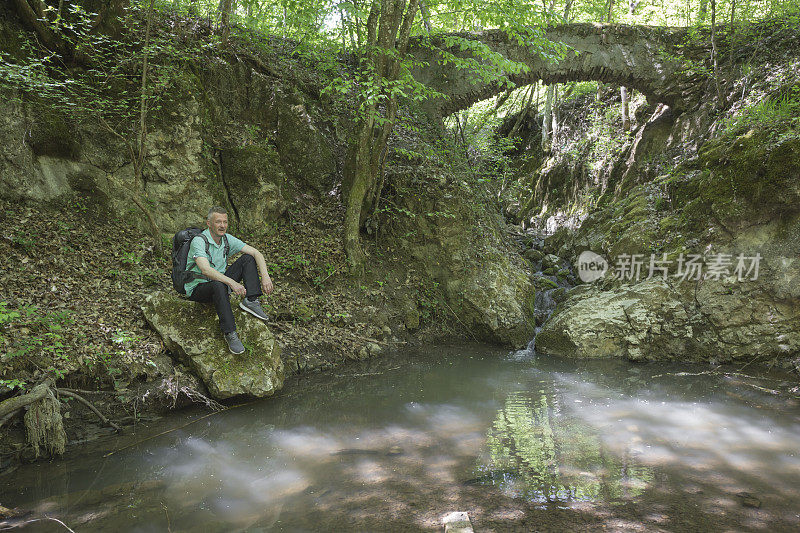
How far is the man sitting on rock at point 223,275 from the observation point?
470 centimetres

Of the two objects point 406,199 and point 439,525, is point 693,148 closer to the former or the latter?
point 406,199

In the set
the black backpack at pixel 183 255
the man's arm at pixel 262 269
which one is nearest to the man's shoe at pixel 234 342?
the man's arm at pixel 262 269

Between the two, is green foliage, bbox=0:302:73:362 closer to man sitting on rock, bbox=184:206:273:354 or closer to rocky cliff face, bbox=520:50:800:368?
man sitting on rock, bbox=184:206:273:354

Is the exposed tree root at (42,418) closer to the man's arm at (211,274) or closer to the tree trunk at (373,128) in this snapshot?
the man's arm at (211,274)

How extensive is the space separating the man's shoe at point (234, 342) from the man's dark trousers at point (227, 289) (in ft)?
0.22

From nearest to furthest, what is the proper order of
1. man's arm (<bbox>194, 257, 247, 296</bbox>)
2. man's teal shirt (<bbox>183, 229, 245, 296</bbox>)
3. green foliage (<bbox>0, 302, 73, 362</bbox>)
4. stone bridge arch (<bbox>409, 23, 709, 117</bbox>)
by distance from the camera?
green foliage (<bbox>0, 302, 73, 362</bbox>) → man's arm (<bbox>194, 257, 247, 296</bbox>) → man's teal shirt (<bbox>183, 229, 245, 296</bbox>) → stone bridge arch (<bbox>409, 23, 709, 117</bbox>)

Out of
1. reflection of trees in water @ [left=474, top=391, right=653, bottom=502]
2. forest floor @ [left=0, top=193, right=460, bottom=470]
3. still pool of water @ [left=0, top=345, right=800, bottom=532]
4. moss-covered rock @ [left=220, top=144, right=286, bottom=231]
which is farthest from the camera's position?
moss-covered rock @ [left=220, top=144, right=286, bottom=231]

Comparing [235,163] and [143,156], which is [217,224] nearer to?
[143,156]

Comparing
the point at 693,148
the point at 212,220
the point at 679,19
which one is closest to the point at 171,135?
the point at 212,220

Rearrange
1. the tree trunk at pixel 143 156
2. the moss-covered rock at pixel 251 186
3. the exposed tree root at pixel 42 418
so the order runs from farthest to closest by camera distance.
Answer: the moss-covered rock at pixel 251 186 → the tree trunk at pixel 143 156 → the exposed tree root at pixel 42 418

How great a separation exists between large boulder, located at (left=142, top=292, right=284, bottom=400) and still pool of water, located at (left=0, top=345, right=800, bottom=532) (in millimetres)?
287

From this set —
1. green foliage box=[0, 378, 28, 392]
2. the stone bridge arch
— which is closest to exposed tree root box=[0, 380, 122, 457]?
green foliage box=[0, 378, 28, 392]

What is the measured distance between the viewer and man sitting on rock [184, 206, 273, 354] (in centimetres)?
470

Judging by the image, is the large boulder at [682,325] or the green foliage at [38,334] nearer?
the green foliage at [38,334]
